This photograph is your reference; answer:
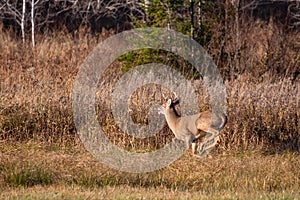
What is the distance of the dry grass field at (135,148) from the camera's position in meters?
8.77

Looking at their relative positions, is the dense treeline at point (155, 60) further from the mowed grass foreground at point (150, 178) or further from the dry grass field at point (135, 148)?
the mowed grass foreground at point (150, 178)

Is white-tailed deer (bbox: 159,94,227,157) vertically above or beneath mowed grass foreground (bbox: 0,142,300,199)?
above

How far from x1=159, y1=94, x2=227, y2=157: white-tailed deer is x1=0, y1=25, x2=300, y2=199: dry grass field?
233 millimetres

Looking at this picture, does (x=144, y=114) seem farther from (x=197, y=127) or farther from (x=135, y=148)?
(x=197, y=127)

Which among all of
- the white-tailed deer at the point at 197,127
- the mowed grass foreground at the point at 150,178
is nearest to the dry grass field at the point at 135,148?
the mowed grass foreground at the point at 150,178

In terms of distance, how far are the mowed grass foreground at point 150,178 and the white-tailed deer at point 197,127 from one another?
0.88 feet

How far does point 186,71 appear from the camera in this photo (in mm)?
15500

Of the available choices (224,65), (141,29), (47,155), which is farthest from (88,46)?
(47,155)

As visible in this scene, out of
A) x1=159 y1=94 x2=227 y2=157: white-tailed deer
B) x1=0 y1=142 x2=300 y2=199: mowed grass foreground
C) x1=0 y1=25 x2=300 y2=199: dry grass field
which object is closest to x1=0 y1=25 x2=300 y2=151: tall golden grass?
x1=0 y1=25 x2=300 y2=199: dry grass field

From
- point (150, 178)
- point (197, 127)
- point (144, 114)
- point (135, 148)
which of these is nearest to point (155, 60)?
point (144, 114)

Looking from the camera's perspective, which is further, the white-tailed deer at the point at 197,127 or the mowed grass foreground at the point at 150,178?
the white-tailed deer at the point at 197,127

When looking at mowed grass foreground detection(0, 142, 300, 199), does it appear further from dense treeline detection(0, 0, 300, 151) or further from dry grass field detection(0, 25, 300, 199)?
dense treeline detection(0, 0, 300, 151)

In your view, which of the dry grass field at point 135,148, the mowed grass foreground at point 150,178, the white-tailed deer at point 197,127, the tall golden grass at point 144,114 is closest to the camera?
the mowed grass foreground at point 150,178

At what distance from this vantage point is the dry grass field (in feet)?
28.8
